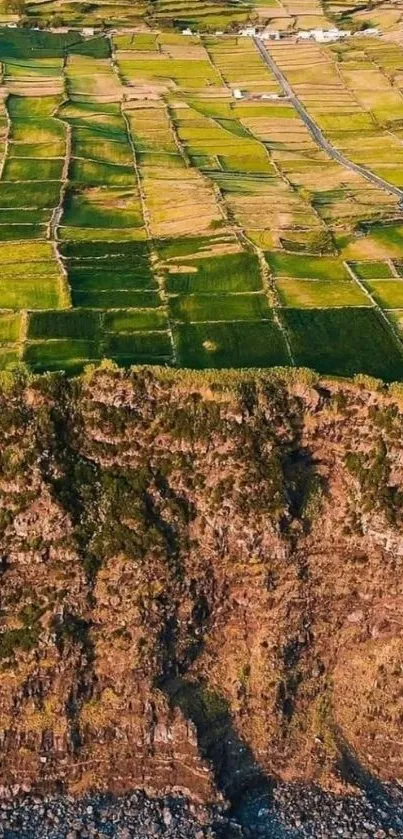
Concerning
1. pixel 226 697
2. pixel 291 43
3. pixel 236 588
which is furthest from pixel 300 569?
pixel 291 43

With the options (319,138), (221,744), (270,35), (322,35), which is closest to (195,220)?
(319,138)

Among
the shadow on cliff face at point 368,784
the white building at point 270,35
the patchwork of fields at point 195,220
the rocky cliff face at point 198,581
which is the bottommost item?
the shadow on cliff face at point 368,784

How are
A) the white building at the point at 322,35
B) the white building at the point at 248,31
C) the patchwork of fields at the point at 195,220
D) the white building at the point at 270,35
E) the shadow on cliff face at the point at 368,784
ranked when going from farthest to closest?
the white building at the point at 248,31, the white building at the point at 322,35, the white building at the point at 270,35, the patchwork of fields at the point at 195,220, the shadow on cliff face at the point at 368,784

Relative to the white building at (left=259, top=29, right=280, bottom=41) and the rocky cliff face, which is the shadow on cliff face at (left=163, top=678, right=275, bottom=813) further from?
the white building at (left=259, top=29, right=280, bottom=41)

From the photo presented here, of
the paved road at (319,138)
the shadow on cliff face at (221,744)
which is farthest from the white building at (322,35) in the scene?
the shadow on cliff face at (221,744)

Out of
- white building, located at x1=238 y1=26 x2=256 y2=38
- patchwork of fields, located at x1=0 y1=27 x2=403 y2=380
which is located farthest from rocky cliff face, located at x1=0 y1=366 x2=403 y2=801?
white building, located at x1=238 y1=26 x2=256 y2=38

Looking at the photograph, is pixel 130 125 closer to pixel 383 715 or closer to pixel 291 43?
pixel 291 43

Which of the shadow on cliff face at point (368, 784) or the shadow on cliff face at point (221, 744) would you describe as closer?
the shadow on cliff face at point (368, 784)

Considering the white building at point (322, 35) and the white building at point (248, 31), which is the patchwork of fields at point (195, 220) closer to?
the white building at point (322, 35)
